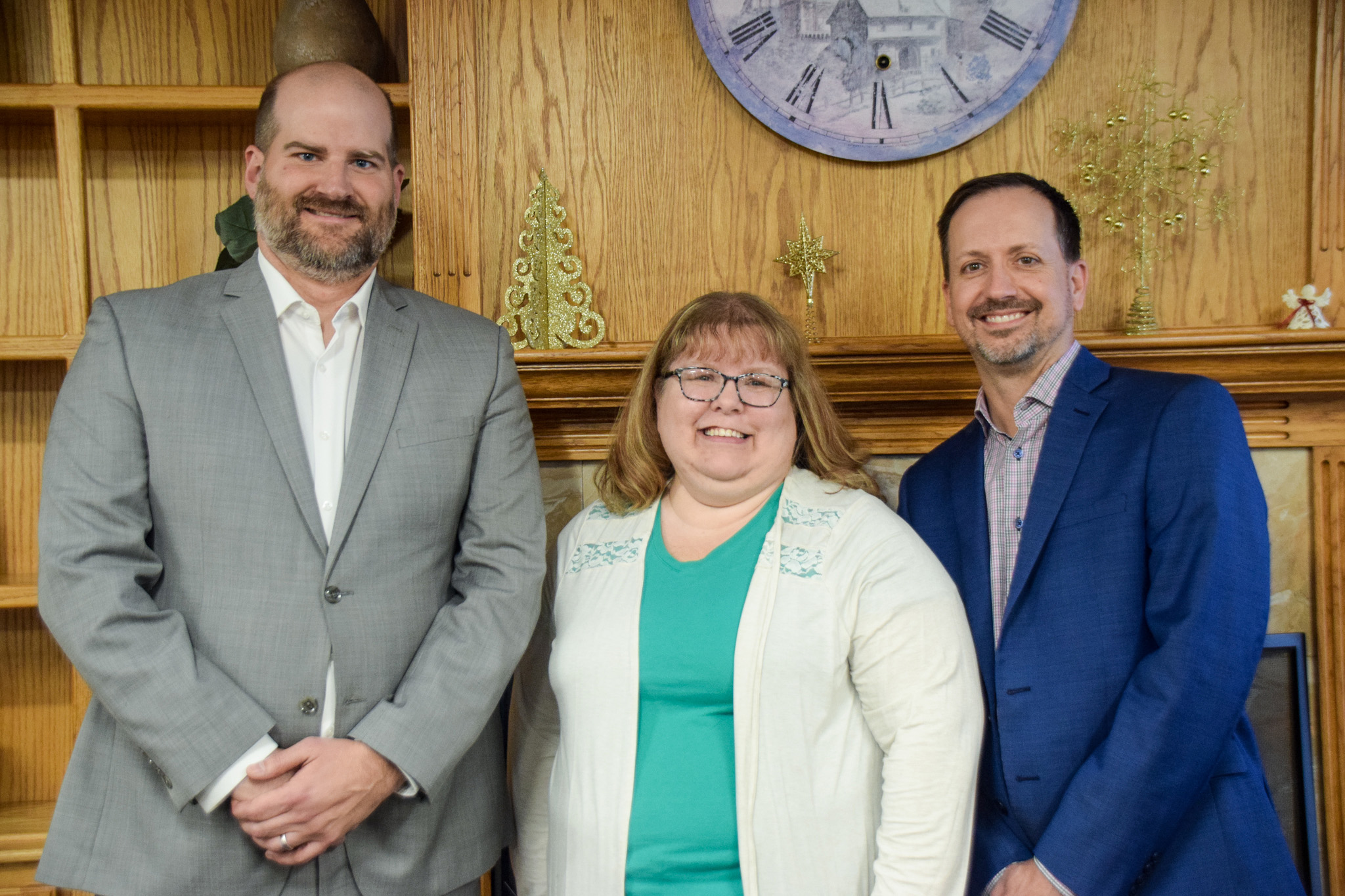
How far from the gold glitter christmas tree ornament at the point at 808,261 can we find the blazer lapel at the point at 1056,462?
645mm

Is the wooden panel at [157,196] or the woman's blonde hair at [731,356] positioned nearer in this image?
the woman's blonde hair at [731,356]

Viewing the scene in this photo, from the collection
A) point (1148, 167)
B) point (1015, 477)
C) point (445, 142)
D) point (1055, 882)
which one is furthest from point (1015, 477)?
point (445, 142)

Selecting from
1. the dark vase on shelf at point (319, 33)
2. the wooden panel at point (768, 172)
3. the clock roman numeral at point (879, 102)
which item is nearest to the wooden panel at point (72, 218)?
the dark vase on shelf at point (319, 33)

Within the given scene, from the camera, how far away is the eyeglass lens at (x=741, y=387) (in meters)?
1.55

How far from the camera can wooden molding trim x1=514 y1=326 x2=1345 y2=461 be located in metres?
1.98

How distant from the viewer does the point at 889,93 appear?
2.14m

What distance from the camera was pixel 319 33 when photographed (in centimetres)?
206

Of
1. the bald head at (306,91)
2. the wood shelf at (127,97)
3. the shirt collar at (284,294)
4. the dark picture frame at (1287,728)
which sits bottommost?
the dark picture frame at (1287,728)

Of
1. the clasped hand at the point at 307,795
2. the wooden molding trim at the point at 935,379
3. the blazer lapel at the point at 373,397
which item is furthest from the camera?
the wooden molding trim at the point at 935,379

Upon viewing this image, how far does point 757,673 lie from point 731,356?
524 mm

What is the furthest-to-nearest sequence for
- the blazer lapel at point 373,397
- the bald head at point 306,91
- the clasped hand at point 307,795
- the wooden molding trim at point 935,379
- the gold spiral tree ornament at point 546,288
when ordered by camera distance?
the gold spiral tree ornament at point 546,288 < the wooden molding trim at point 935,379 < the bald head at point 306,91 < the blazer lapel at point 373,397 < the clasped hand at point 307,795

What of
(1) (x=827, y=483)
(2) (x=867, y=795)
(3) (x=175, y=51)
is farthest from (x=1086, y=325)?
(3) (x=175, y=51)

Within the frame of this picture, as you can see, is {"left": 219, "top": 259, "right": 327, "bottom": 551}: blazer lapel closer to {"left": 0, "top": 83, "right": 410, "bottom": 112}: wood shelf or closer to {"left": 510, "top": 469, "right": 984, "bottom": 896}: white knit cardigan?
{"left": 510, "top": 469, "right": 984, "bottom": 896}: white knit cardigan

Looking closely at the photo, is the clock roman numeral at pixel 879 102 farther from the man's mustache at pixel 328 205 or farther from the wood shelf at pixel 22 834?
the wood shelf at pixel 22 834
